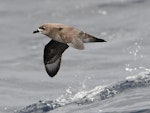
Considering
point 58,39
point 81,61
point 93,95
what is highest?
point 81,61

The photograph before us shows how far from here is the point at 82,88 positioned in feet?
45.7

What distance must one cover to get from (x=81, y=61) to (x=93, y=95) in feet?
14.8

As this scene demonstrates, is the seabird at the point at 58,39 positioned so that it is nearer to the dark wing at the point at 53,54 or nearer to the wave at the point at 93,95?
the dark wing at the point at 53,54

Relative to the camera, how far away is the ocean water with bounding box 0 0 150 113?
40.1 feet

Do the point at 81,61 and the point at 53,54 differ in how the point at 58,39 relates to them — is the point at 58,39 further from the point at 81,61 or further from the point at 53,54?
the point at 81,61

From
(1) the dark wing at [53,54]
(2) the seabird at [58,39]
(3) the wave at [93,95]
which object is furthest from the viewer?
(3) the wave at [93,95]

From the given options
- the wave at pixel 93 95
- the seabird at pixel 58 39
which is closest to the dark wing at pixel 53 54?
the seabird at pixel 58 39

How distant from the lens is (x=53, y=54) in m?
11.8

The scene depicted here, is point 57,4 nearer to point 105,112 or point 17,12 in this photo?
point 17,12

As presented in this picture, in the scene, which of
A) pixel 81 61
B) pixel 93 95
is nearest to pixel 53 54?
pixel 93 95

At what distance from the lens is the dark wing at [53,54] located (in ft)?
37.9

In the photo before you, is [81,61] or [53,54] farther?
[81,61]

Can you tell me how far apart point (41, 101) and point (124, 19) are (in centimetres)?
970

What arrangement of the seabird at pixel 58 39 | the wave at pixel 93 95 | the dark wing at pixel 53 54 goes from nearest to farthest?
1. the seabird at pixel 58 39
2. the dark wing at pixel 53 54
3. the wave at pixel 93 95
